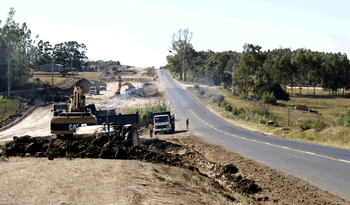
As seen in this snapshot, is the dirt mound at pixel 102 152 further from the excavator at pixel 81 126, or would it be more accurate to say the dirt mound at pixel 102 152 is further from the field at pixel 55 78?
the field at pixel 55 78

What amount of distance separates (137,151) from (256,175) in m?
5.62

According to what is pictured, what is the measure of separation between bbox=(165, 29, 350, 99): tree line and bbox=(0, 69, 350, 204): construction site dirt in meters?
78.6

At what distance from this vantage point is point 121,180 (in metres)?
9.52

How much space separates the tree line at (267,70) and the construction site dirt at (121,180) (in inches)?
3095

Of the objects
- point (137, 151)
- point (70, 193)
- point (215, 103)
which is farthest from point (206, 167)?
point (215, 103)

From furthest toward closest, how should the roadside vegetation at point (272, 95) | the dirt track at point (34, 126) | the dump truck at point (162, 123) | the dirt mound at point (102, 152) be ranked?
1. the roadside vegetation at point (272, 95)
2. the dirt track at point (34, 126)
3. the dump truck at point (162, 123)
4. the dirt mound at point (102, 152)

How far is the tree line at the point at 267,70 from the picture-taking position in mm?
93375

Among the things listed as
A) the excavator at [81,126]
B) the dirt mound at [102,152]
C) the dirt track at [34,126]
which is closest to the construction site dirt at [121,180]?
the dirt mound at [102,152]

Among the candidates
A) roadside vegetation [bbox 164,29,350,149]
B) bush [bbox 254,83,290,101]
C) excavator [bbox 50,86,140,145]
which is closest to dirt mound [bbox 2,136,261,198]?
excavator [bbox 50,86,140,145]

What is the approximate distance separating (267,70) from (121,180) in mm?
99576

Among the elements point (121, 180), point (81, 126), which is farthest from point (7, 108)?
point (121, 180)

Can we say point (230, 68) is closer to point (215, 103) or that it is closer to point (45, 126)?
point (215, 103)

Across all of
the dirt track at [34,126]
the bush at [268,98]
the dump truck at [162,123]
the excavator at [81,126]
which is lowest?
the dirt track at [34,126]

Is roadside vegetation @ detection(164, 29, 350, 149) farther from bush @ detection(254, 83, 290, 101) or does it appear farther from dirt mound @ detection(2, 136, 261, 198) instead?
dirt mound @ detection(2, 136, 261, 198)
